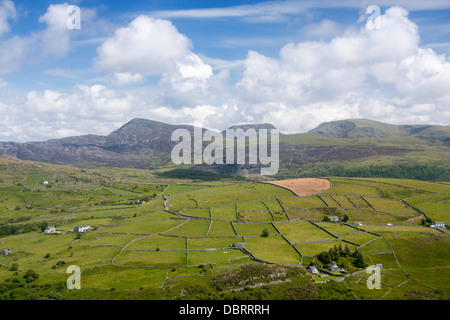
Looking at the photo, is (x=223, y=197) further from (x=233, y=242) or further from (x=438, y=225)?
(x=438, y=225)

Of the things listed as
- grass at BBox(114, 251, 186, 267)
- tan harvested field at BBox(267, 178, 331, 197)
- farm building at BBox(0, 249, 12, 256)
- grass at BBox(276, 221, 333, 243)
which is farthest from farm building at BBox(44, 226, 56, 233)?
tan harvested field at BBox(267, 178, 331, 197)

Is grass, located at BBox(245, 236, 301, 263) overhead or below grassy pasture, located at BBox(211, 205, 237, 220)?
below

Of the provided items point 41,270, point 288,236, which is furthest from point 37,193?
point 288,236

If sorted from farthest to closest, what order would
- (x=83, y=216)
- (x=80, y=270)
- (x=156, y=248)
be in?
1. (x=83, y=216)
2. (x=156, y=248)
3. (x=80, y=270)

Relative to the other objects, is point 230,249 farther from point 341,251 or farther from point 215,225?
point 341,251

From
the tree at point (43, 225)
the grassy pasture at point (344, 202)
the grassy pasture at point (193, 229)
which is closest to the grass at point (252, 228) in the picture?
the grassy pasture at point (193, 229)

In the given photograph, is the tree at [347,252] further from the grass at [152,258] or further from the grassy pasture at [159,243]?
the grassy pasture at [159,243]
